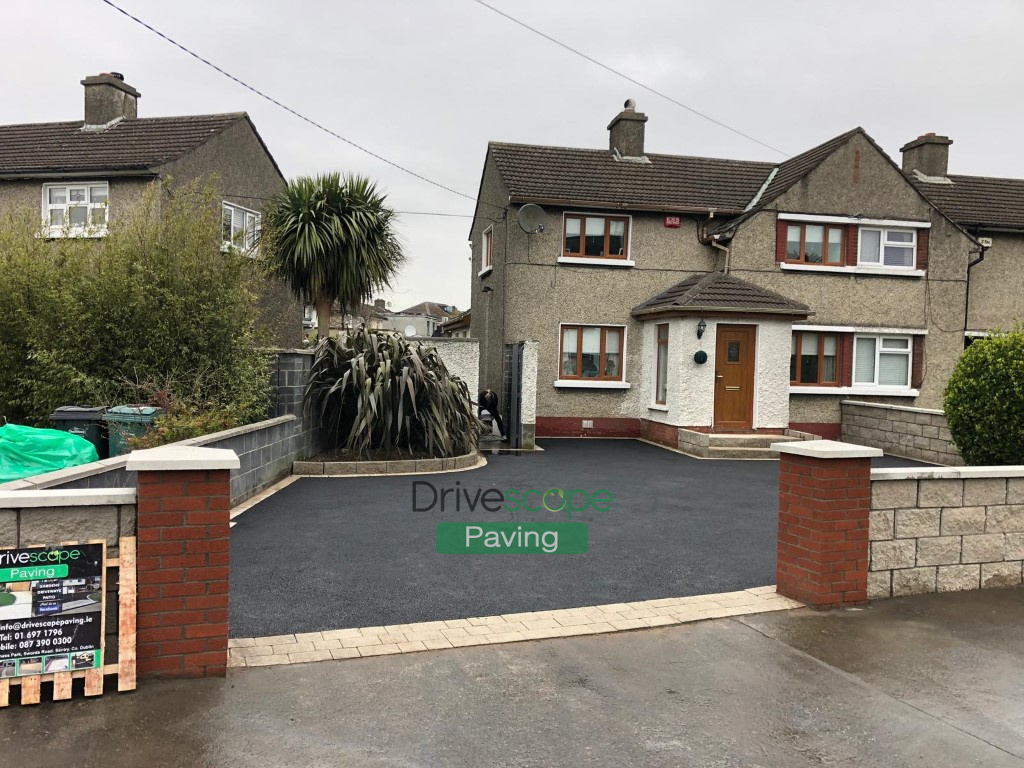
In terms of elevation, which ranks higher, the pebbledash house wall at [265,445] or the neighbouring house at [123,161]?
the neighbouring house at [123,161]

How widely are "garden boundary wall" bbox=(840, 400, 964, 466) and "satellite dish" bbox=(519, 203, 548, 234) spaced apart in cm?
793

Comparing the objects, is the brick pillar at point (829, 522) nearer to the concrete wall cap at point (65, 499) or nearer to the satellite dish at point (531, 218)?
the concrete wall cap at point (65, 499)

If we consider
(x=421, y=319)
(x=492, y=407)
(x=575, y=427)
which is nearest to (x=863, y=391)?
(x=575, y=427)

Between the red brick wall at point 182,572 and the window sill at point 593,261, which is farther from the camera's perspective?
the window sill at point 593,261

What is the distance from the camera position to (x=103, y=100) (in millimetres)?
20797

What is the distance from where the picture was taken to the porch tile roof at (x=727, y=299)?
15289 mm

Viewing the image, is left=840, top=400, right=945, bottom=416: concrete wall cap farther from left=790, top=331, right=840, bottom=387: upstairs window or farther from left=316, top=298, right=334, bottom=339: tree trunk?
left=316, top=298, right=334, bottom=339: tree trunk

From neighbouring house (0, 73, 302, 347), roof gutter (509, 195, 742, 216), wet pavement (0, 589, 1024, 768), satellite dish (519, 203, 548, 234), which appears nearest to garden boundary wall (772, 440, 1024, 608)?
wet pavement (0, 589, 1024, 768)

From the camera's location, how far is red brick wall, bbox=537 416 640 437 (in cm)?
1720

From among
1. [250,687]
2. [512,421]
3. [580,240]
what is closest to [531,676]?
[250,687]

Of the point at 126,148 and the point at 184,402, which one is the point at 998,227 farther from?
the point at 126,148

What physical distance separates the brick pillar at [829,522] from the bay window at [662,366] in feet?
35.4

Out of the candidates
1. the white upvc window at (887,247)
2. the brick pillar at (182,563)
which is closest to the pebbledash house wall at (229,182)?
the brick pillar at (182,563)

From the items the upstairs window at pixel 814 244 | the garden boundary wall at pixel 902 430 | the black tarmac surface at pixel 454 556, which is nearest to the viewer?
the black tarmac surface at pixel 454 556
